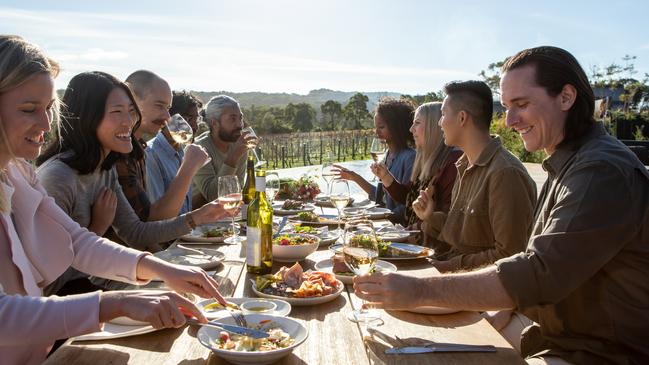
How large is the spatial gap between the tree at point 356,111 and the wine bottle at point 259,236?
34.7m

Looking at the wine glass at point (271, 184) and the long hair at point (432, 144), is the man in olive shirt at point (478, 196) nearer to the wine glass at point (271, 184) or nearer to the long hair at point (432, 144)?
the long hair at point (432, 144)

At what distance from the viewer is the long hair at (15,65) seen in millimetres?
1505

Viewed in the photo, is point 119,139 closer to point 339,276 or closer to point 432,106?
point 339,276

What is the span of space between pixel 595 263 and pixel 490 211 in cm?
104

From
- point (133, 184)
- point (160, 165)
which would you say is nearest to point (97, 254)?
point (133, 184)

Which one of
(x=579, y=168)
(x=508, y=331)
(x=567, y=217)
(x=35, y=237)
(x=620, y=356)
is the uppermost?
(x=579, y=168)

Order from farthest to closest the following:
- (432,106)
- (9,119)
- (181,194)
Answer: (432,106) < (181,194) < (9,119)

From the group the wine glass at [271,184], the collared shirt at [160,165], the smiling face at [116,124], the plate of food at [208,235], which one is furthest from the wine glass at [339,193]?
the collared shirt at [160,165]

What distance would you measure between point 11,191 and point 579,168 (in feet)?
5.79

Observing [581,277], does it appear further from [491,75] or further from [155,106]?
[491,75]

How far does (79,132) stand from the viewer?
2.56 meters

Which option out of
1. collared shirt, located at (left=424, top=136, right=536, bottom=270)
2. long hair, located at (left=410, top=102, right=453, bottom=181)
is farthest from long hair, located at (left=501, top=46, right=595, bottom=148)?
long hair, located at (left=410, top=102, right=453, bottom=181)

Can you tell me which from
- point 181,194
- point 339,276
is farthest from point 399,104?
point 339,276

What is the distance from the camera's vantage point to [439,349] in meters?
1.33
